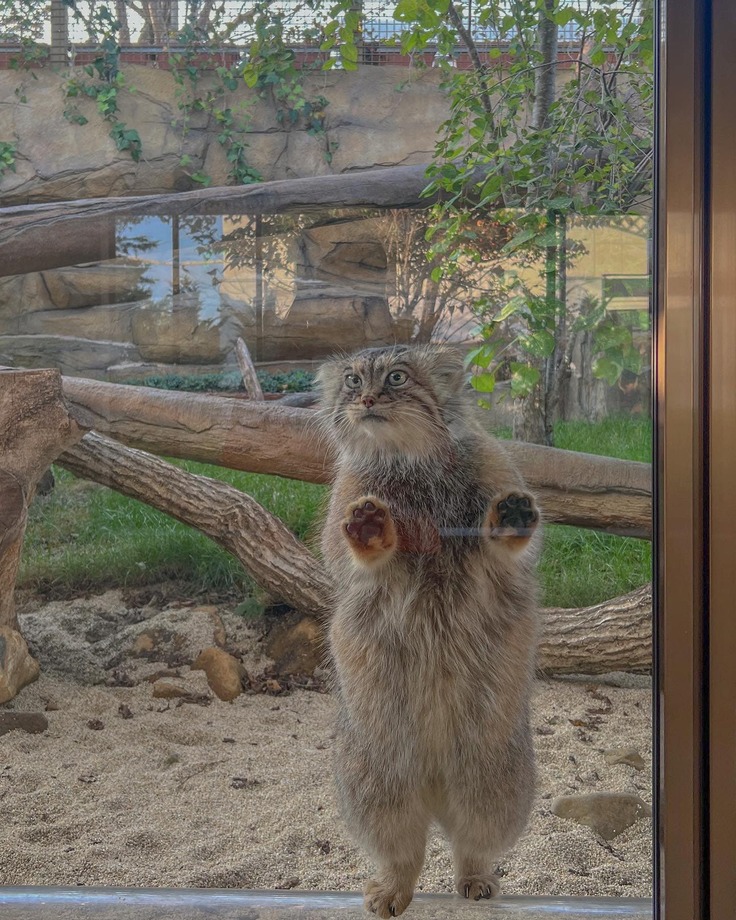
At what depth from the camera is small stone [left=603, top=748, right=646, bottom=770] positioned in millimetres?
1463

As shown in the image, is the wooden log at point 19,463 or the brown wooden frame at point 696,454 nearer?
the brown wooden frame at point 696,454

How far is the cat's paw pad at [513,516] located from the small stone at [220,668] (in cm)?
51

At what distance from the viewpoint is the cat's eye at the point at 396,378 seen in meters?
1.45

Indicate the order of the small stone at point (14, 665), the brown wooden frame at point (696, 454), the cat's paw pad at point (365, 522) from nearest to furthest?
1. the brown wooden frame at point (696, 454)
2. the cat's paw pad at point (365, 522)
3. the small stone at point (14, 665)

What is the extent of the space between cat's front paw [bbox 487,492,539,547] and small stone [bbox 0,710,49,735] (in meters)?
0.89

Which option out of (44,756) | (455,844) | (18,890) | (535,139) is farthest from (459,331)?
(18,890)

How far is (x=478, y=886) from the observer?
4.87 ft

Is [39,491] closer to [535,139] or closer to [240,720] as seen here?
[240,720]

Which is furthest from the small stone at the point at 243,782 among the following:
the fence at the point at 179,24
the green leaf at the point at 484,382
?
the fence at the point at 179,24

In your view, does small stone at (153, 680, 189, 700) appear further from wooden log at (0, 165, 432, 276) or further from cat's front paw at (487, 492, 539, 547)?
wooden log at (0, 165, 432, 276)

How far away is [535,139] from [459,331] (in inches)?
14.4

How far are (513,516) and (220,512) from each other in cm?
51

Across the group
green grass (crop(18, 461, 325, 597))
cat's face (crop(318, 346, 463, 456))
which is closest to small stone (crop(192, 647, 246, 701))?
green grass (crop(18, 461, 325, 597))

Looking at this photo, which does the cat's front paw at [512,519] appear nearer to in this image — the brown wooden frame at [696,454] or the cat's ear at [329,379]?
the brown wooden frame at [696,454]
